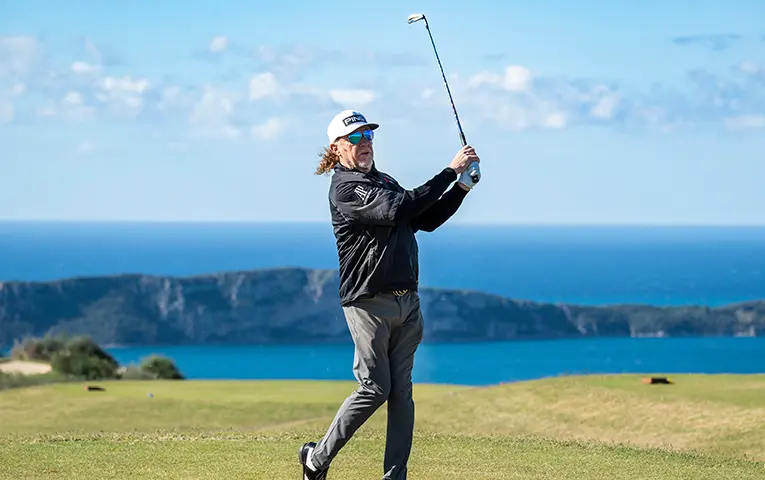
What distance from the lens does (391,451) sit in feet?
23.7

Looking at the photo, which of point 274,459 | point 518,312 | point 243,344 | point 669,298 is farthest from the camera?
point 669,298

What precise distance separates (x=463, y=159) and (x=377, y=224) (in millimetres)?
619

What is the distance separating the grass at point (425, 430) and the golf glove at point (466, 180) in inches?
98.8

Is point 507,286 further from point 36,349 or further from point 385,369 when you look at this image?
point 385,369

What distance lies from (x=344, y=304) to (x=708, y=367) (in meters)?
50.2

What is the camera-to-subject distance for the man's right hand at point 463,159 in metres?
6.92

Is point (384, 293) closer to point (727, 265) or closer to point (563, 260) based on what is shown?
point (727, 265)

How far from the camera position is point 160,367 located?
34250 mm

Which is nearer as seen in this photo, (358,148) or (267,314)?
(358,148)

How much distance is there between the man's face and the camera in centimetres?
697

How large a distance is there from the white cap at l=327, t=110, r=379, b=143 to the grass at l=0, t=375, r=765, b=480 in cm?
266

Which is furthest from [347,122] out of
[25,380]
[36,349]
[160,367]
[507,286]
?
[507,286]

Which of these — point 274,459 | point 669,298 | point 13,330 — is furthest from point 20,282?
point 274,459

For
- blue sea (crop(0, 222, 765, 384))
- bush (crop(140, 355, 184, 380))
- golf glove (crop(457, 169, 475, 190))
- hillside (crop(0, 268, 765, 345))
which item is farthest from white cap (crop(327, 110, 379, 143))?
hillside (crop(0, 268, 765, 345))
